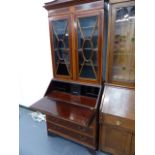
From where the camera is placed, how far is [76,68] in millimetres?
1840

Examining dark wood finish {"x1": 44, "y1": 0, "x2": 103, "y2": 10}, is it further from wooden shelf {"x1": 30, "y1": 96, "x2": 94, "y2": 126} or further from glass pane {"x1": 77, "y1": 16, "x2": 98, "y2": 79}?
wooden shelf {"x1": 30, "y1": 96, "x2": 94, "y2": 126}

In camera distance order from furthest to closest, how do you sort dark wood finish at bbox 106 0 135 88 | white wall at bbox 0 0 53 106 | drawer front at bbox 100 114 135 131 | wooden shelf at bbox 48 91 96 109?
white wall at bbox 0 0 53 106 < wooden shelf at bbox 48 91 96 109 < drawer front at bbox 100 114 135 131 < dark wood finish at bbox 106 0 135 88

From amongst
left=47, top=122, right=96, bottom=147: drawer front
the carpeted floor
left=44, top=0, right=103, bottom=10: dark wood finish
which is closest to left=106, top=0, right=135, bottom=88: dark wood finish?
left=44, top=0, right=103, bottom=10: dark wood finish

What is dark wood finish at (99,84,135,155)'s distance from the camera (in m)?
1.55

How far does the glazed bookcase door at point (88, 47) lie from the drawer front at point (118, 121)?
18.8 inches

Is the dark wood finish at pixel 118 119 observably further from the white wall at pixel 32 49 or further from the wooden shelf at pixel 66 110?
the white wall at pixel 32 49

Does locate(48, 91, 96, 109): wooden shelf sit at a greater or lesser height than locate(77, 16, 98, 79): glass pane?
lesser

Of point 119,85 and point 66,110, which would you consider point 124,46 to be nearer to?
point 119,85

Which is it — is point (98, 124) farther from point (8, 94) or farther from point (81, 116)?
point (8, 94)

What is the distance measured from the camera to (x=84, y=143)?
188cm

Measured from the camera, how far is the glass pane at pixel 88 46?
1.61 m

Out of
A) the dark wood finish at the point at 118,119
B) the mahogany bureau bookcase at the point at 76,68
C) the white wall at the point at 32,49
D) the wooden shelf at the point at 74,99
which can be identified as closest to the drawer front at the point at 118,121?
the dark wood finish at the point at 118,119

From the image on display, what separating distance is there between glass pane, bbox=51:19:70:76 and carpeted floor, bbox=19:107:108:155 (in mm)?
1094
